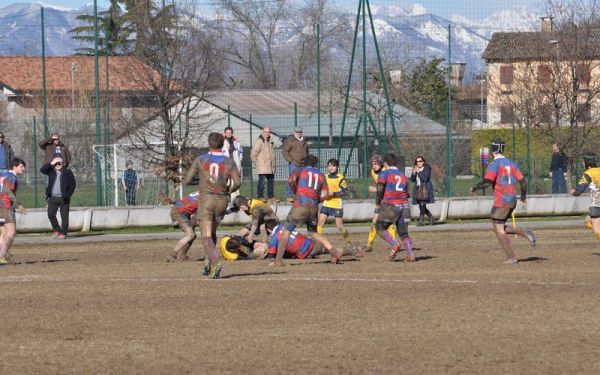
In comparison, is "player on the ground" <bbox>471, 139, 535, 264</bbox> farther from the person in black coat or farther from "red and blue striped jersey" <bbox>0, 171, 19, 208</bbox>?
the person in black coat

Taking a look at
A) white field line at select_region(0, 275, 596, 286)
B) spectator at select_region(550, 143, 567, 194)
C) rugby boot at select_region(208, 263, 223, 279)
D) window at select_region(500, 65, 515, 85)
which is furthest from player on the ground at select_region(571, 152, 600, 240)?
window at select_region(500, 65, 515, 85)

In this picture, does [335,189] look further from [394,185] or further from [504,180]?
[504,180]

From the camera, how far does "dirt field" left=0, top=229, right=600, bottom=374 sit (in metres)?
10.0

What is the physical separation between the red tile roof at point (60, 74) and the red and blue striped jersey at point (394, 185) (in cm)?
1681

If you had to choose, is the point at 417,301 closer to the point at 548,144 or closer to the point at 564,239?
the point at 564,239

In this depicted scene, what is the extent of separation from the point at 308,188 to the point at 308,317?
5598 millimetres

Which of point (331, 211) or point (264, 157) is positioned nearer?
point (331, 211)

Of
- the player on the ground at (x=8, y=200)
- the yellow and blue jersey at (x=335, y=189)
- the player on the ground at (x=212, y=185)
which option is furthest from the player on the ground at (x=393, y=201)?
the player on the ground at (x=8, y=200)

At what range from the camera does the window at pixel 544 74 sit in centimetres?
3775

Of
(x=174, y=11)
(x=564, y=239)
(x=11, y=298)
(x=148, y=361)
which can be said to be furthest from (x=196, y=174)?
(x=174, y=11)

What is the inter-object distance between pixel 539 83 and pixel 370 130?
6313mm

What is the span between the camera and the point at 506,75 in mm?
44031

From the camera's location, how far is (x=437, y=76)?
62.2 metres

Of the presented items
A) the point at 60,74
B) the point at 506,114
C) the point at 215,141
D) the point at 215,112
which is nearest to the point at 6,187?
the point at 215,141
